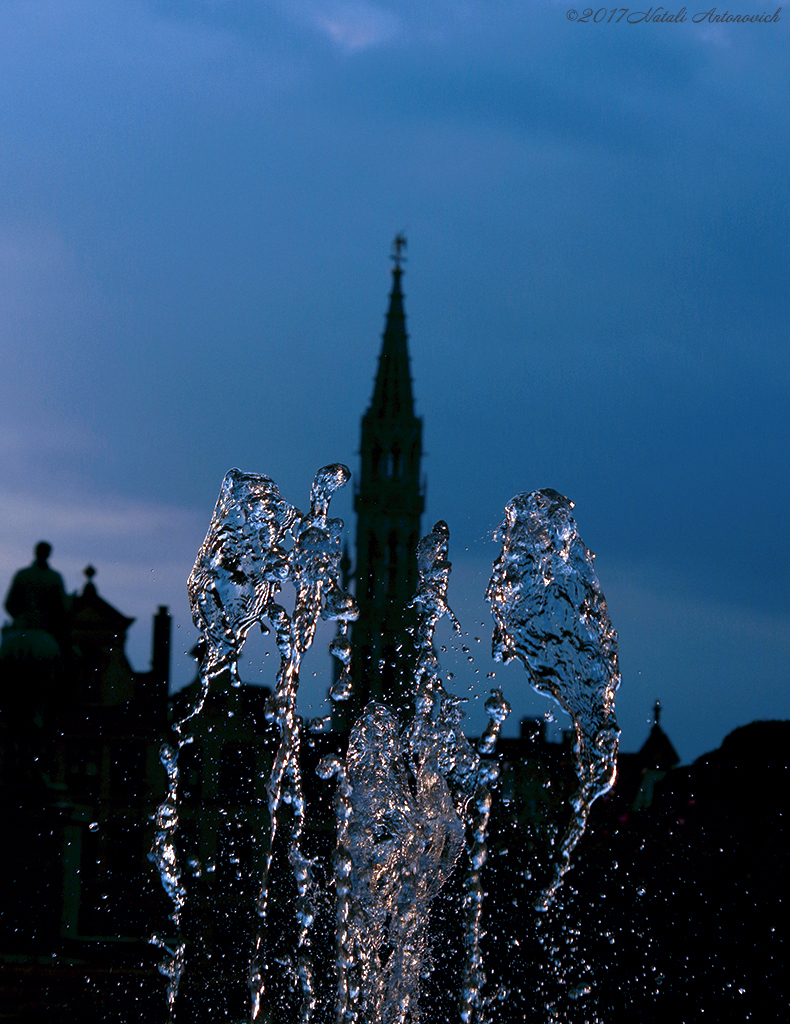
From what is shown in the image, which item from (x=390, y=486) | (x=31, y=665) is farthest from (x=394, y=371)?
(x=31, y=665)

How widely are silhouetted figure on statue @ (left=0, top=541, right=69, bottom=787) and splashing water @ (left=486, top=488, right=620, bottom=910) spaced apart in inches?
274

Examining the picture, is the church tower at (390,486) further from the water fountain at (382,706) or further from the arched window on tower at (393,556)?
the water fountain at (382,706)

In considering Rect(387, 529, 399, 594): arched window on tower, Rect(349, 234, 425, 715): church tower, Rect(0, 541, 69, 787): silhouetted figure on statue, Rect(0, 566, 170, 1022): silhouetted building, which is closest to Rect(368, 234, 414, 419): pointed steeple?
Rect(349, 234, 425, 715): church tower

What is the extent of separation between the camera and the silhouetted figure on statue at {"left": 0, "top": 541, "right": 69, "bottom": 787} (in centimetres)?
1380

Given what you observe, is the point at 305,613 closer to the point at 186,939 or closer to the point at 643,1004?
the point at 643,1004

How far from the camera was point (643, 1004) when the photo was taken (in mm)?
10945

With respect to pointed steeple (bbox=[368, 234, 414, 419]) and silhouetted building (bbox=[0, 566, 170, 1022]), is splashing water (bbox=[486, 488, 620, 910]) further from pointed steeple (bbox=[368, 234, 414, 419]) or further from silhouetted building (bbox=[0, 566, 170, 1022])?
pointed steeple (bbox=[368, 234, 414, 419])

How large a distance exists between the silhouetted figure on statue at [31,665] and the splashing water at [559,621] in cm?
697

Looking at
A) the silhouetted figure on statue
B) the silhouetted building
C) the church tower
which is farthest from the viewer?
the church tower

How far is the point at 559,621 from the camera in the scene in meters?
8.26

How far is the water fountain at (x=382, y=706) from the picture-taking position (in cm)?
831

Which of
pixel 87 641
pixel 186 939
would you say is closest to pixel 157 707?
pixel 87 641

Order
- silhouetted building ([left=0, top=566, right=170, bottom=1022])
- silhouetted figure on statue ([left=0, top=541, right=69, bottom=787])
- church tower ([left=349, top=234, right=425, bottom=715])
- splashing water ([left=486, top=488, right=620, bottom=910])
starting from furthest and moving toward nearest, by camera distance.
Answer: church tower ([left=349, top=234, right=425, bottom=715]), silhouetted figure on statue ([left=0, top=541, right=69, bottom=787]), silhouetted building ([left=0, top=566, right=170, bottom=1022]), splashing water ([left=486, top=488, right=620, bottom=910])

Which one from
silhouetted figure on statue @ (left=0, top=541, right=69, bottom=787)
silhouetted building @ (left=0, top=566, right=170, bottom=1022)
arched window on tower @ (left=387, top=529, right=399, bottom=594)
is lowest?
silhouetted building @ (left=0, top=566, right=170, bottom=1022)
